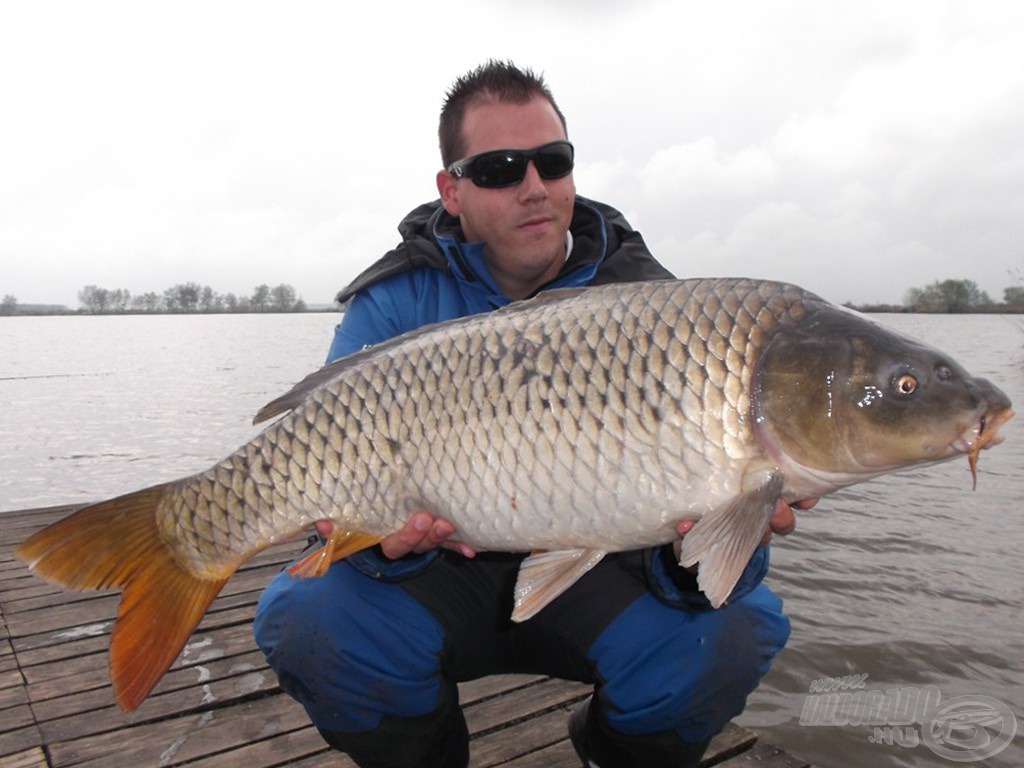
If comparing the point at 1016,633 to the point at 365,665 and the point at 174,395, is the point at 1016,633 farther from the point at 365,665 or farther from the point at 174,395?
the point at 174,395

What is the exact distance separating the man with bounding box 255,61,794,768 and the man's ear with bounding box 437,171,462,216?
0.69 feet

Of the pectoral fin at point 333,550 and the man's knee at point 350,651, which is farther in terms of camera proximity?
the man's knee at point 350,651

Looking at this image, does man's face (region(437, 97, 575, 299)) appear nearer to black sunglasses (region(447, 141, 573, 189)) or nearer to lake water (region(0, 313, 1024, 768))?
black sunglasses (region(447, 141, 573, 189))

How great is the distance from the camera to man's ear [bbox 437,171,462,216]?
104 inches

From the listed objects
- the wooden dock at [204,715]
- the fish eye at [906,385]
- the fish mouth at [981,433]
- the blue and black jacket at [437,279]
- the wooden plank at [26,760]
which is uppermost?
the blue and black jacket at [437,279]

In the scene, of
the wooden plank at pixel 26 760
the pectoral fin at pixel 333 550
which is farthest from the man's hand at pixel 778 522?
the wooden plank at pixel 26 760

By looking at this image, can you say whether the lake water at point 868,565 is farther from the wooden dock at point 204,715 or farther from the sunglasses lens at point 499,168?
the wooden dock at point 204,715

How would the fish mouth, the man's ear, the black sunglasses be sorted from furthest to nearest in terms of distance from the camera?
the man's ear
the black sunglasses
the fish mouth

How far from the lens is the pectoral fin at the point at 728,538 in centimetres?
157

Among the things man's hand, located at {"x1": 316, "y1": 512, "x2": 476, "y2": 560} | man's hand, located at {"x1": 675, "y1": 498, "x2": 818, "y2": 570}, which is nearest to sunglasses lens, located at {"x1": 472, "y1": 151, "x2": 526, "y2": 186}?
man's hand, located at {"x1": 316, "y1": 512, "x2": 476, "y2": 560}

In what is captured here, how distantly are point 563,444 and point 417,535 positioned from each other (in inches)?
16.7

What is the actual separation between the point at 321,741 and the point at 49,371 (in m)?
22.5

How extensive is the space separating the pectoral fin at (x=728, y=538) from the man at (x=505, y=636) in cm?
7

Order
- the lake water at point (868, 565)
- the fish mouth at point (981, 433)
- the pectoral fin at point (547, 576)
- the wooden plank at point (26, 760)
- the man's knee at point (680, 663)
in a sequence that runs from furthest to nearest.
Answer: the lake water at point (868, 565) → the wooden plank at point (26, 760) → the man's knee at point (680, 663) → the pectoral fin at point (547, 576) → the fish mouth at point (981, 433)
